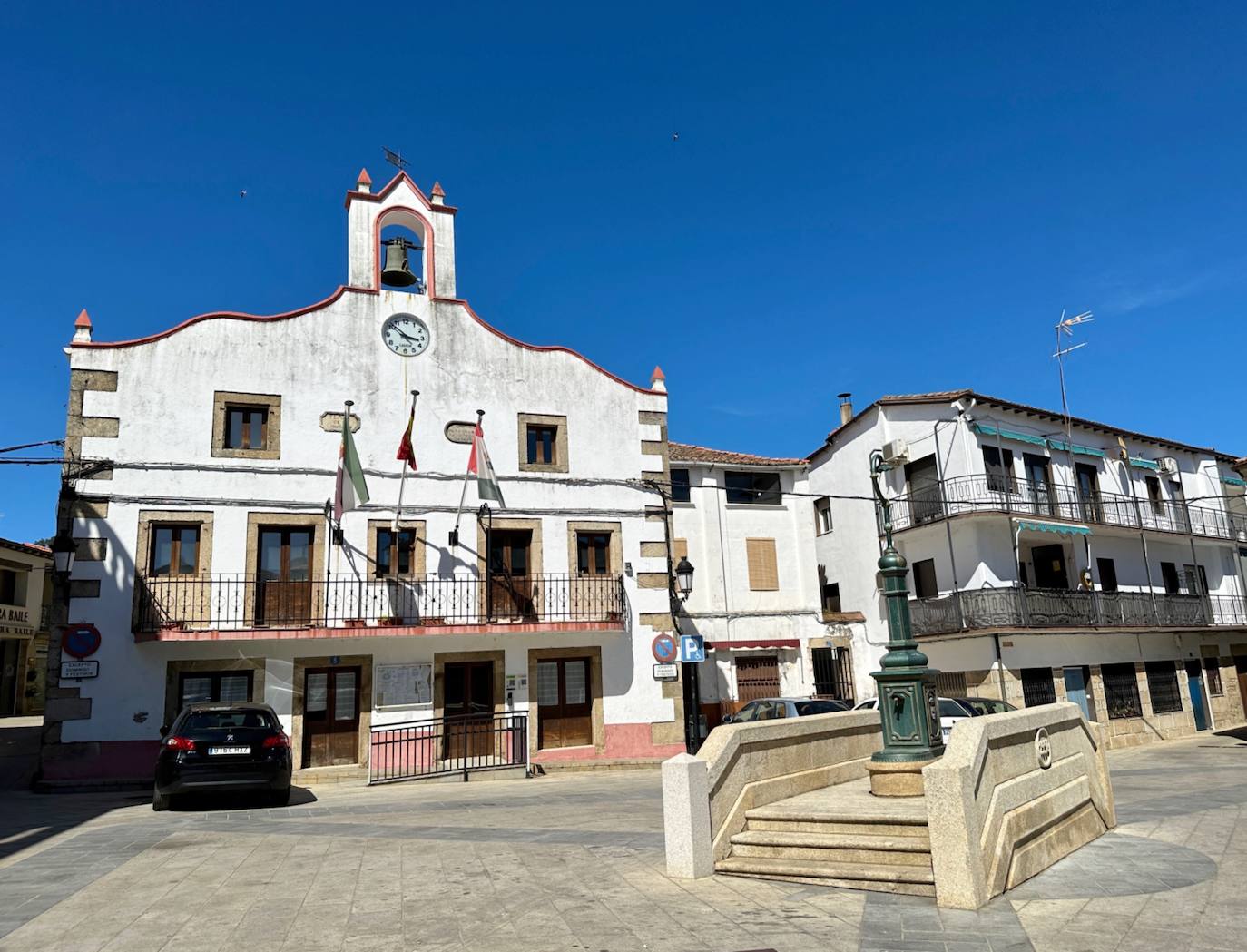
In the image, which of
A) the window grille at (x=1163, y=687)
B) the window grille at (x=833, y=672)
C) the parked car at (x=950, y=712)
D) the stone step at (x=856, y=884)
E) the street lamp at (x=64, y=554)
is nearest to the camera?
the stone step at (x=856, y=884)

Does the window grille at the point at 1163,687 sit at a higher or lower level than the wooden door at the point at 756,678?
lower

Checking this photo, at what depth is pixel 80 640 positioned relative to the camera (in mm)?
16500

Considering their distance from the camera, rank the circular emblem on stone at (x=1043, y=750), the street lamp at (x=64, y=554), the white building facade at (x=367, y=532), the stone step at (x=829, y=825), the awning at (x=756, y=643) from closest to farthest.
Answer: the stone step at (x=829, y=825) < the circular emblem on stone at (x=1043, y=750) < the street lamp at (x=64, y=554) < the white building facade at (x=367, y=532) < the awning at (x=756, y=643)

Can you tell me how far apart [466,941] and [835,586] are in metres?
24.3

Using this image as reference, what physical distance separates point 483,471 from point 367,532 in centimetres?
271

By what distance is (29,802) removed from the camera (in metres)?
14.4

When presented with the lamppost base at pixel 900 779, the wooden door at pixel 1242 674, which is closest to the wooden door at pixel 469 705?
the lamppost base at pixel 900 779

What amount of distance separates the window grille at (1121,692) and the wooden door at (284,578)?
21319 millimetres

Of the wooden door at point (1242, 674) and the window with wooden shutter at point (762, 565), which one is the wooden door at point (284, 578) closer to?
the window with wooden shutter at point (762, 565)

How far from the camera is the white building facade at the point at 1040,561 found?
24500mm

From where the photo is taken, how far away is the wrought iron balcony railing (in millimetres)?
17297

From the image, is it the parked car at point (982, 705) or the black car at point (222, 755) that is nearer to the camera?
the black car at point (222, 755)

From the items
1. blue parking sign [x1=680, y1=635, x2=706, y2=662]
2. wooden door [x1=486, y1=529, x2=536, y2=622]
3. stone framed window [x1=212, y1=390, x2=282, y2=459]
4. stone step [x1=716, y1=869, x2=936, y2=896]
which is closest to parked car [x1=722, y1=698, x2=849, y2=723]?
blue parking sign [x1=680, y1=635, x2=706, y2=662]

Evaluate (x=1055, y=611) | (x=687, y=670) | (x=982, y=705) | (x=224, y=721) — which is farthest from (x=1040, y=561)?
(x=224, y=721)
